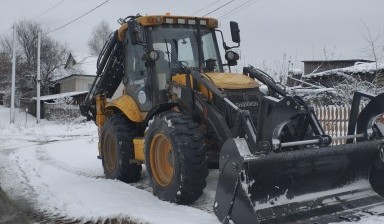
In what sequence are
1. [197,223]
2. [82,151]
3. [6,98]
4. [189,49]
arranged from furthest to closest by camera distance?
1. [6,98]
2. [82,151]
3. [189,49]
4. [197,223]

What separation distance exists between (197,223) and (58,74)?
53.4 metres

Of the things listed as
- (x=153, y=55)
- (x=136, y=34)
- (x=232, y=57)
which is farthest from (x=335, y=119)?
(x=136, y=34)

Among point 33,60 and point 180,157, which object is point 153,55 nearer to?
point 180,157

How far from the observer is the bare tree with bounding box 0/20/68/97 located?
50062mm

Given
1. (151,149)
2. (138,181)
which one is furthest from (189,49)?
(138,181)

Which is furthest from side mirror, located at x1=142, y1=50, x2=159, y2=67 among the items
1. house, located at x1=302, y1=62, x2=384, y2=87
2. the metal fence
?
the metal fence

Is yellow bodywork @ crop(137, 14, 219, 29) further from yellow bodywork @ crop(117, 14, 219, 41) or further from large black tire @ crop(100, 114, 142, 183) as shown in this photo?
large black tire @ crop(100, 114, 142, 183)

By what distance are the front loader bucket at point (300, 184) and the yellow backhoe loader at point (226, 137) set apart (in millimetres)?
12

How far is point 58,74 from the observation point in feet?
182

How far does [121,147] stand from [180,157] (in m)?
2.12

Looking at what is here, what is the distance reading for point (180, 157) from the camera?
17.7 feet

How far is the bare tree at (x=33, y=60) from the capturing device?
164ft

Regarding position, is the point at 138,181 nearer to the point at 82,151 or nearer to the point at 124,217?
the point at 124,217

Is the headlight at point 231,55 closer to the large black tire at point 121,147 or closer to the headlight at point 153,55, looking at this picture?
the headlight at point 153,55
